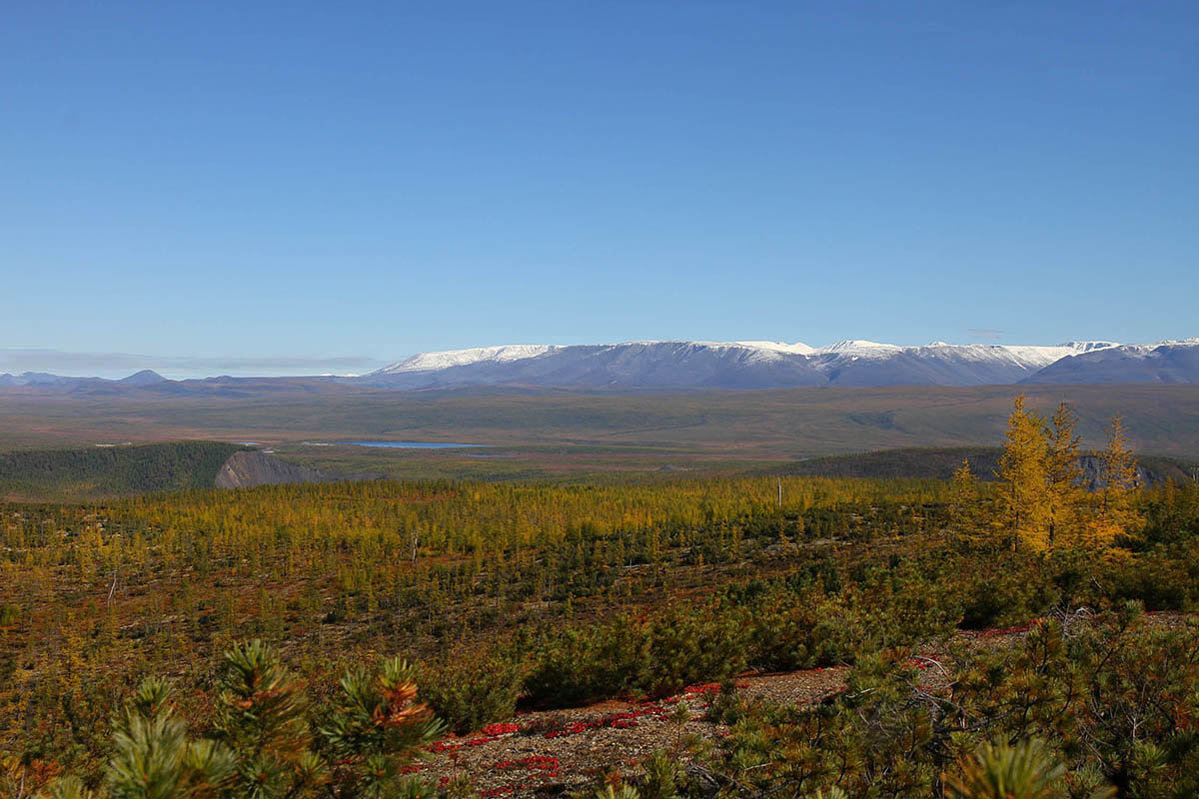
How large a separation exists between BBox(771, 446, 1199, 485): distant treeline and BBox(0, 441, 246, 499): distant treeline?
487 feet

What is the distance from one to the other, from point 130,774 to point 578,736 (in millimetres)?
11995

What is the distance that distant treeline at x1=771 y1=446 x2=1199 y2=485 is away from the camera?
5728 inches

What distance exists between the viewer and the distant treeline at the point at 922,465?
145500 mm

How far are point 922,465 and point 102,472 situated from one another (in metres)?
198

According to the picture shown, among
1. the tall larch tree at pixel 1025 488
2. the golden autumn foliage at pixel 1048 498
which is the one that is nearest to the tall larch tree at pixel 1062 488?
the golden autumn foliage at pixel 1048 498

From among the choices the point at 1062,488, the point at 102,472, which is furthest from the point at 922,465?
the point at 102,472

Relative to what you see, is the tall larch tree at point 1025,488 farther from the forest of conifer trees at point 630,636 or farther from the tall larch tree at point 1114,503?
the tall larch tree at point 1114,503

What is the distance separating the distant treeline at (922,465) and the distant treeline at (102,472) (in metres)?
148

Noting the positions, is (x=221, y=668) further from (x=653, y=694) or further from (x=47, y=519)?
(x=47, y=519)

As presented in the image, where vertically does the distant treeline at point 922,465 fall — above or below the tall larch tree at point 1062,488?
below

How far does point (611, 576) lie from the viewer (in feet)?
200

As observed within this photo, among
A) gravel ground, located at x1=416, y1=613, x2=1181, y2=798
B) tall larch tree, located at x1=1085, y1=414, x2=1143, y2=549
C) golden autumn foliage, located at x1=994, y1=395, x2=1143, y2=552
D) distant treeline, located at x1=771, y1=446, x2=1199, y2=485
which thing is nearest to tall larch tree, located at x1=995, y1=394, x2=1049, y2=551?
golden autumn foliage, located at x1=994, y1=395, x2=1143, y2=552

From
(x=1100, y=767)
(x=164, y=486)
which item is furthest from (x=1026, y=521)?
(x=164, y=486)

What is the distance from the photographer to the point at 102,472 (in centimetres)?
19000
